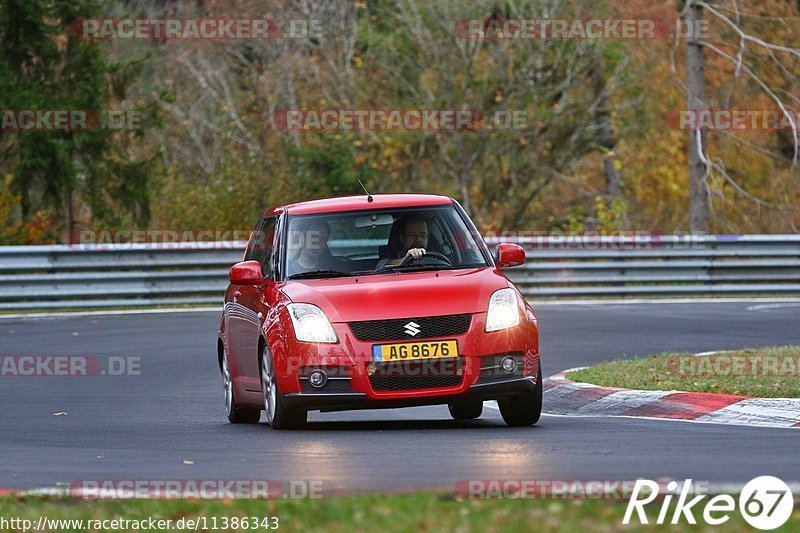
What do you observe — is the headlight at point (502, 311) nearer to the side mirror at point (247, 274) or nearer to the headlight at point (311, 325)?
the headlight at point (311, 325)

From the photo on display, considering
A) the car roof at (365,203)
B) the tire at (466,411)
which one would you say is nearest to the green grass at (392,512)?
the car roof at (365,203)

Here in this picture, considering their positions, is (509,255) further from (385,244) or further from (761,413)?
(761,413)

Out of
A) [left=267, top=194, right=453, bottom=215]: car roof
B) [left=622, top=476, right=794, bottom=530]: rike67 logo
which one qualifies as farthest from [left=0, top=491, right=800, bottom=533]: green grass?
[left=267, top=194, right=453, bottom=215]: car roof

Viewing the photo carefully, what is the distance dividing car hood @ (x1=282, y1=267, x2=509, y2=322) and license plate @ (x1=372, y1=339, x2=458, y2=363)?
0.19m

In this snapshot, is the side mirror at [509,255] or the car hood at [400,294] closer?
the car hood at [400,294]

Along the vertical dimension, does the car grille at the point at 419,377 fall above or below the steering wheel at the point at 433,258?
below

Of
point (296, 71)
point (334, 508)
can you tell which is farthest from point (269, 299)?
point (296, 71)

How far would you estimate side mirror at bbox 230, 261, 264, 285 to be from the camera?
39.7 ft

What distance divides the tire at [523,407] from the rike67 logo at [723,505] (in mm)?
3844

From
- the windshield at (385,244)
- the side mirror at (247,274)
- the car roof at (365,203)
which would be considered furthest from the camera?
the car roof at (365,203)

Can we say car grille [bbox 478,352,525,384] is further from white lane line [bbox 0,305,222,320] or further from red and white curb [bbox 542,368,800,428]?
white lane line [bbox 0,305,222,320]

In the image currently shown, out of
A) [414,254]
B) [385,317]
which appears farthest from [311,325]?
[414,254]

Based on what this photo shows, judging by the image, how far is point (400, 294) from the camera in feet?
36.5

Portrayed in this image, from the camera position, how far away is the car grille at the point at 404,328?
10953mm
